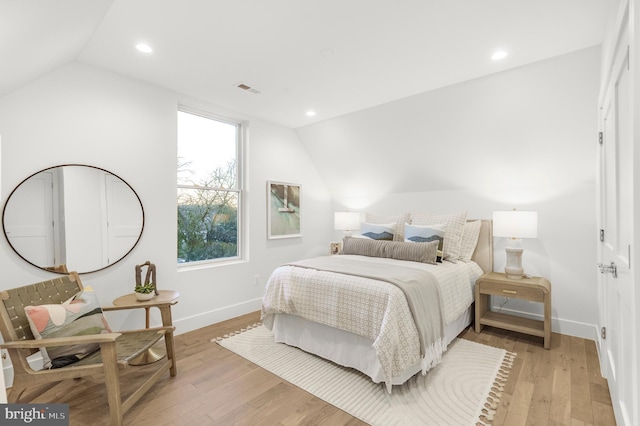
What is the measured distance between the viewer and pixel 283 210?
442 centimetres

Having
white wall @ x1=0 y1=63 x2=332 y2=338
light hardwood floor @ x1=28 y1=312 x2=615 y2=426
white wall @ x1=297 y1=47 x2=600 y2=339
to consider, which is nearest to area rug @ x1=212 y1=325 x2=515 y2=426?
light hardwood floor @ x1=28 y1=312 x2=615 y2=426

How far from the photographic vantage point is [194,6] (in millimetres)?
1935

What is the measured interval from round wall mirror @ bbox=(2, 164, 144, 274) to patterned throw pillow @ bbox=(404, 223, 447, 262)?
282 cm

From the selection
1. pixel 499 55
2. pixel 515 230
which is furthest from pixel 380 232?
pixel 499 55

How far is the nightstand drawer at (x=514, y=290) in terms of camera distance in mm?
2865

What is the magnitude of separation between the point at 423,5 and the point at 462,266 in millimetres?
2416

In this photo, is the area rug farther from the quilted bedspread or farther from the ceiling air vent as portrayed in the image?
the ceiling air vent

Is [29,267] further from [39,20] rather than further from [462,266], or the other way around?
[462,266]

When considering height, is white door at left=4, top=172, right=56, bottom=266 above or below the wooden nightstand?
above

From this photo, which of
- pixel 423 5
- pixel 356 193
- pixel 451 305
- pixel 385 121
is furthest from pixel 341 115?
pixel 451 305

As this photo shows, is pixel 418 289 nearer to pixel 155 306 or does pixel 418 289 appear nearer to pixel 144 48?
pixel 155 306
